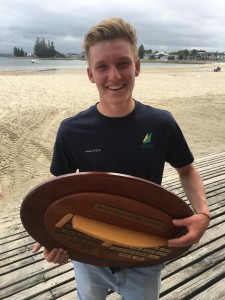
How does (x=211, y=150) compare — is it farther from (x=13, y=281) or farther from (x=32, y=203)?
(x=32, y=203)

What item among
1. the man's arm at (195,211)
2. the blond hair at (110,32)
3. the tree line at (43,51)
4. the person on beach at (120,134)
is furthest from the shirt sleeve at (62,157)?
the tree line at (43,51)

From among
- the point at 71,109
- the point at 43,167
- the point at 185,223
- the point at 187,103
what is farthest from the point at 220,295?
the point at 187,103

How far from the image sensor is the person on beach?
1498 millimetres

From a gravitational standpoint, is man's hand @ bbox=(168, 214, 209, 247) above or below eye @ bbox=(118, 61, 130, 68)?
below

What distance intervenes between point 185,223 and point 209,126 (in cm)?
1003

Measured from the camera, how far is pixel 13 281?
110 inches

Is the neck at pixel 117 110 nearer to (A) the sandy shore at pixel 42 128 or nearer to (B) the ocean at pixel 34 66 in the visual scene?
(A) the sandy shore at pixel 42 128

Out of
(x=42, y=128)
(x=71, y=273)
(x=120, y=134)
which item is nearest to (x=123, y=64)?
(x=120, y=134)

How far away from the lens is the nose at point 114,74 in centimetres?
148

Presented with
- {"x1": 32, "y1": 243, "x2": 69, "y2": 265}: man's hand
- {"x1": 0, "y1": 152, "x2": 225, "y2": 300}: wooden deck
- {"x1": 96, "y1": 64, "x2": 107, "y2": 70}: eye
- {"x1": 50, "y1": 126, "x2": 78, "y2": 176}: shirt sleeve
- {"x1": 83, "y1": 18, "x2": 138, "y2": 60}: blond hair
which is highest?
{"x1": 83, "y1": 18, "x2": 138, "y2": 60}: blond hair

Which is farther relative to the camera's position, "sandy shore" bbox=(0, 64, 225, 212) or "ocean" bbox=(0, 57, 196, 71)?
"ocean" bbox=(0, 57, 196, 71)

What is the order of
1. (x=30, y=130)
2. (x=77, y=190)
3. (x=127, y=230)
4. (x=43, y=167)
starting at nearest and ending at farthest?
(x=77, y=190), (x=127, y=230), (x=43, y=167), (x=30, y=130)

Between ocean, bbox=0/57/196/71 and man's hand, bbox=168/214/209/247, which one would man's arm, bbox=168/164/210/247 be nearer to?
man's hand, bbox=168/214/209/247

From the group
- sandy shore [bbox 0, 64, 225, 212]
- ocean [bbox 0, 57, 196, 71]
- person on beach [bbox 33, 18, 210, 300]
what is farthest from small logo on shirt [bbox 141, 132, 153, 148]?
ocean [bbox 0, 57, 196, 71]
